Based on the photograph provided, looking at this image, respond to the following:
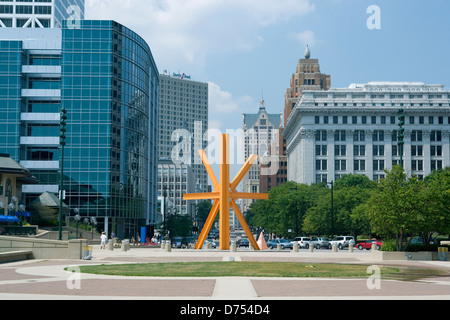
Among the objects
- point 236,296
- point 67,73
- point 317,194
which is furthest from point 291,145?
point 236,296

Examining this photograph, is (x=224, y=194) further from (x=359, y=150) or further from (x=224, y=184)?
(x=359, y=150)

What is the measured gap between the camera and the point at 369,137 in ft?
438

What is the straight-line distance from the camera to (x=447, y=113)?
132 metres

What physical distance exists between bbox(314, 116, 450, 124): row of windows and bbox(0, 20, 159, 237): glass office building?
197 ft

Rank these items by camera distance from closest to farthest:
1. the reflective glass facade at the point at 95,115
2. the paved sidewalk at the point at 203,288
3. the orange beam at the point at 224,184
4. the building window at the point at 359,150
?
the paved sidewalk at the point at 203,288 → the orange beam at the point at 224,184 → the reflective glass facade at the point at 95,115 → the building window at the point at 359,150

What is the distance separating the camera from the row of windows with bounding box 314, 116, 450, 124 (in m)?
133

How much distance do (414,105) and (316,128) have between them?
24160 mm

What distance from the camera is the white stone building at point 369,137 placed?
5236 inches

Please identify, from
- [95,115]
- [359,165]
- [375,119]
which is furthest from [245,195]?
[375,119]

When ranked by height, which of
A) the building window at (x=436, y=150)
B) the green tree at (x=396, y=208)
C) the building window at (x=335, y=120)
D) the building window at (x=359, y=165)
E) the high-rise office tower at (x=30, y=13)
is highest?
the high-rise office tower at (x=30, y=13)

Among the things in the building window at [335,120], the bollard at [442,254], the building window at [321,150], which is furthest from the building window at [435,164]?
the bollard at [442,254]

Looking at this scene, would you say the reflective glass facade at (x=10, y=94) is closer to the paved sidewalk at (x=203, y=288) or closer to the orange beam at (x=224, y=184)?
the orange beam at (x=224, y=184)

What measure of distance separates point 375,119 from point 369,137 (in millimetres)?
4501
